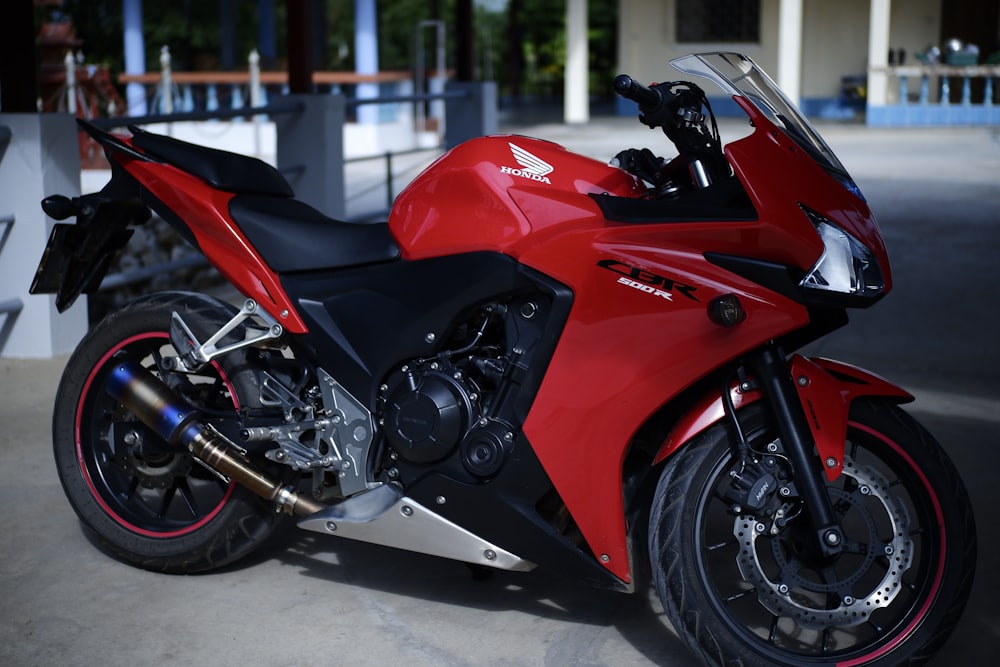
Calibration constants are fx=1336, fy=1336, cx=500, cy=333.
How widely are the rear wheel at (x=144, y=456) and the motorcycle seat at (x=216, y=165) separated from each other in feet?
1.11

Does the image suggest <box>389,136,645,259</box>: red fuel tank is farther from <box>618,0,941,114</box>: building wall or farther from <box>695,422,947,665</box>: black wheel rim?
<box>618,0,941,114</box>: building wall

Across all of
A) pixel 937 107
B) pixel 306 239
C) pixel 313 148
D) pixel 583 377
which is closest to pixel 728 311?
pixel 583 377

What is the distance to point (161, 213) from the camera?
336cm

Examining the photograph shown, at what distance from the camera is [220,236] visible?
3225 millimetres

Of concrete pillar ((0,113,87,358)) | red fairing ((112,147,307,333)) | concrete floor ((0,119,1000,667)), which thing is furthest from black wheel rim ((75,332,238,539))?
concrete pillar ((0,113,87,358))

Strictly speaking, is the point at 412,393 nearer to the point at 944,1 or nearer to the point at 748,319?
the point at 748,319

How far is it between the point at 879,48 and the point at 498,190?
20610mm

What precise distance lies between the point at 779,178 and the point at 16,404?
11.2ft

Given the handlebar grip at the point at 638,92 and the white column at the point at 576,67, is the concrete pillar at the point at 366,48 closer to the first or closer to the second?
the white column at the point at 576,67

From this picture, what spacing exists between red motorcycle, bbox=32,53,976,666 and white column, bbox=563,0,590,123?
20201 mm

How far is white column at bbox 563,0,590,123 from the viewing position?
23234 mm

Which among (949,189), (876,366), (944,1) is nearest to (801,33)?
(944,1)

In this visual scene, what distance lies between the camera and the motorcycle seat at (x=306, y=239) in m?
3.11

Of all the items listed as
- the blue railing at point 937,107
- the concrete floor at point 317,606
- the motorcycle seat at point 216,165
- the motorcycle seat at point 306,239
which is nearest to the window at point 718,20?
the blue railing at point 937,107
